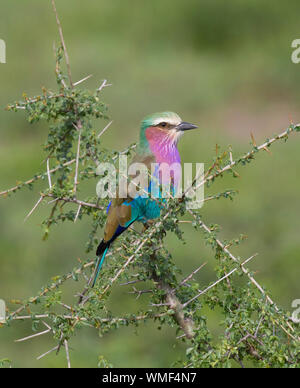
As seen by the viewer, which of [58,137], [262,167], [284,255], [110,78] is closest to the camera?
[58,137]

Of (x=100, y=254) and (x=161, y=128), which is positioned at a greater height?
(x=161, y=128)

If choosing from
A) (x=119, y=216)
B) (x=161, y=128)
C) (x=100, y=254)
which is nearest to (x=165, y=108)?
(x=161, y=128)

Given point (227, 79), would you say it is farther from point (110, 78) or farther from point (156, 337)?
point (156, 337)

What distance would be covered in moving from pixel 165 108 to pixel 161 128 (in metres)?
3.62

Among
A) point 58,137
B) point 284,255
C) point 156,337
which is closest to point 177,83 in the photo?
point 284,255

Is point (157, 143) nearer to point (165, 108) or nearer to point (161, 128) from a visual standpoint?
point (161, 128)

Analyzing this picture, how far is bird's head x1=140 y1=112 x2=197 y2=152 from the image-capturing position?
376 centimetres

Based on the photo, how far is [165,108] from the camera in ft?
24.2

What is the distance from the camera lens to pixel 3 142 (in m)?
7.29

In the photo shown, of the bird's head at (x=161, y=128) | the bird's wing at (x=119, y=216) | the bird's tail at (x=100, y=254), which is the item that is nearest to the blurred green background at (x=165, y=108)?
the bird's head at (x=161, y=128)

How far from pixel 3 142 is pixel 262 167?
7.64 ft

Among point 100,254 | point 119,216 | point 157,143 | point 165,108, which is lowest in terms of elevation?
point 100,254

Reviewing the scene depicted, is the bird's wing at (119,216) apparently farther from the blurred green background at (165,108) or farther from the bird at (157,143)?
the blurred green background at (165,108)

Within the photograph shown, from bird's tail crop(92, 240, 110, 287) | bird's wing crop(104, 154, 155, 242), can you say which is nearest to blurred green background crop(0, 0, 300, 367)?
bird's wing crop(104, 154, 155, 242)
